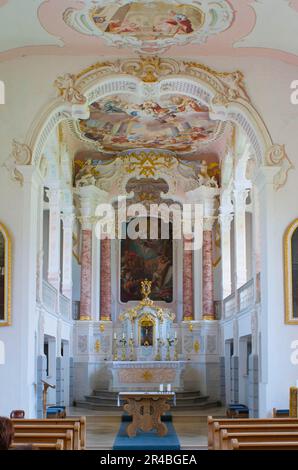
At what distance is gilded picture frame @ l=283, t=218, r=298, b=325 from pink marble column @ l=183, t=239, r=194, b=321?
10.4 meters

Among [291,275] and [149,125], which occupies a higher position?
[149,125]

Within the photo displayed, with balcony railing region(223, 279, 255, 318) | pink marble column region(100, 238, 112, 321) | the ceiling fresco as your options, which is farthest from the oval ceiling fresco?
pink marble column region(100, 238, 112, 321)

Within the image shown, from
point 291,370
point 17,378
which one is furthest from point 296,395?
point 17,378

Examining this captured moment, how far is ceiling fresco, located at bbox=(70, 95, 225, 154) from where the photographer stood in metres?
19.2

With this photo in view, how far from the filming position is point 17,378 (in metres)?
13.5

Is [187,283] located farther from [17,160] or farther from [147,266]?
[17,160]

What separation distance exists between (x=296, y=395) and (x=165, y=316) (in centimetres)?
1118

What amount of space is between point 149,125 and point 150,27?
733 centimetres

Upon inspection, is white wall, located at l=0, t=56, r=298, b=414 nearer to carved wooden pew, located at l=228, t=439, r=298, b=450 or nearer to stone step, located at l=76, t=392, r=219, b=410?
carved wooden pew, located at l=228, t=439, r=298, b=450

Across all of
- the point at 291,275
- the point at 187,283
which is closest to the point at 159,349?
the point at 187,283

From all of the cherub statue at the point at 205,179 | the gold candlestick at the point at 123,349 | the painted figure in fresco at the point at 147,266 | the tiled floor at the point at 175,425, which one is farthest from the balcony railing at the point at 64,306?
the cherub statue at the point at 205,179

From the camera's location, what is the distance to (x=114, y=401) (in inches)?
848

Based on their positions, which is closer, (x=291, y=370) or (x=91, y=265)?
(x=291, y=370)

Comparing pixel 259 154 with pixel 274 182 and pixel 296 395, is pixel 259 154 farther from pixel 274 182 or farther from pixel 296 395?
pixel 296 395
